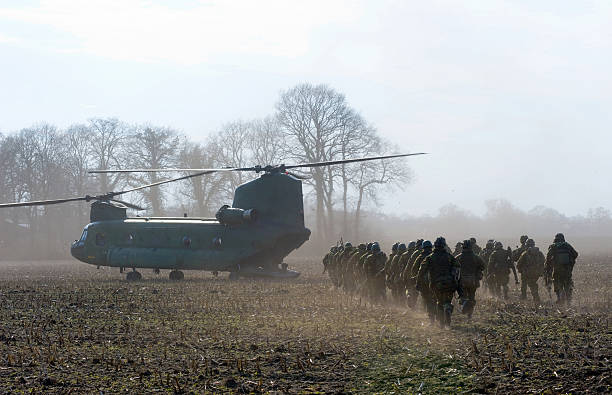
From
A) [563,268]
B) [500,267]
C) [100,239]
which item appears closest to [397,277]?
[500,267]

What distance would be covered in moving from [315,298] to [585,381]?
480 inches

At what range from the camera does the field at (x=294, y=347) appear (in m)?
9.30

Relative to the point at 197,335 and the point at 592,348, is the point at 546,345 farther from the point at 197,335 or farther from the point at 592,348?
the point at 197,335

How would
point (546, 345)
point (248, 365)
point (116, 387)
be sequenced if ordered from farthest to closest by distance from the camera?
point (546, 345)
point (248, 365)
point (116, 387)

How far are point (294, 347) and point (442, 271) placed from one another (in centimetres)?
379

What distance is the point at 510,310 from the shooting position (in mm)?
17000

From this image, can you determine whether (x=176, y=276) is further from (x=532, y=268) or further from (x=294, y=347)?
(x=294, y=347)

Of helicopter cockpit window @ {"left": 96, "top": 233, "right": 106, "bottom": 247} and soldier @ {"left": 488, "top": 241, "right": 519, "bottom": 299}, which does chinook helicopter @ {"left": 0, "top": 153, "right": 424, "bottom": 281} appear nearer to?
helicopter cockpit window @ {"left": 96, "top": 233, "right": 106, "bottom": 247}

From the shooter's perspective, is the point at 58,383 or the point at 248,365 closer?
the point at 58,383

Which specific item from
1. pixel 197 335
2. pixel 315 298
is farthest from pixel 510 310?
pixel 197 335

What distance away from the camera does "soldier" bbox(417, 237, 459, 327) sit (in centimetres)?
1441

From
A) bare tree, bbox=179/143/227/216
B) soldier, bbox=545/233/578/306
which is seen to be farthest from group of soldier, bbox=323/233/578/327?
bare tree, bbox=179/143/227/216

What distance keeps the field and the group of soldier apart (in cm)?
55

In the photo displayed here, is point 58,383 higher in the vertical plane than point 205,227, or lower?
lower
